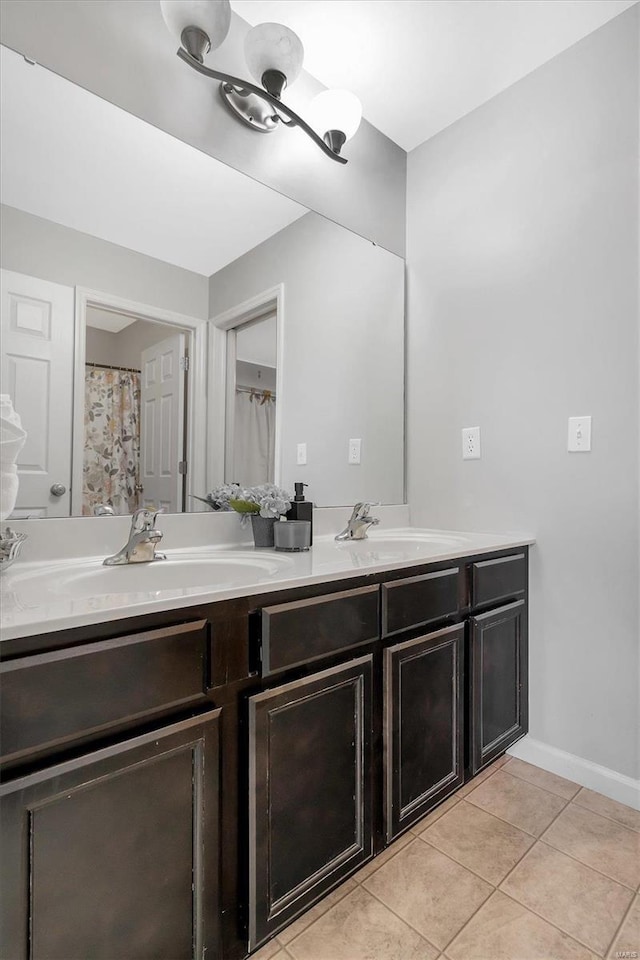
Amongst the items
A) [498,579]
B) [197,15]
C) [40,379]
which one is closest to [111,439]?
[40,379]

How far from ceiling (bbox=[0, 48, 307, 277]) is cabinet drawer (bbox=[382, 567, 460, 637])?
1.12m

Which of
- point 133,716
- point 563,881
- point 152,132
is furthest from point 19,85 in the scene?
point 563,881

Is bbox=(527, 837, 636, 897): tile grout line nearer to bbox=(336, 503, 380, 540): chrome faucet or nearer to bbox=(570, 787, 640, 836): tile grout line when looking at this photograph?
bbox=(570, 787, 640, 836): tile grout line

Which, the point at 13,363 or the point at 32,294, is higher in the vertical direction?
the point at 32,294

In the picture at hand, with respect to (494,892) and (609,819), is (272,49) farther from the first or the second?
(609,819)

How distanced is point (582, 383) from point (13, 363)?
1.67m

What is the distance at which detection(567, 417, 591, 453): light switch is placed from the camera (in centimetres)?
164

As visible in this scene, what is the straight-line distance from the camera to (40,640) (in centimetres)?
74

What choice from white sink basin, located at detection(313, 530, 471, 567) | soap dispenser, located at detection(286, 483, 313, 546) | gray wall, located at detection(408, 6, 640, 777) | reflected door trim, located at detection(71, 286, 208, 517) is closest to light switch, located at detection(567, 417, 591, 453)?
gray wall, located at detection(408, 6, 640, 777)

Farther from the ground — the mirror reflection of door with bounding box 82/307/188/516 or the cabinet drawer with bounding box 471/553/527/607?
the mirror reflection of door with bounding box 82/307/188/516

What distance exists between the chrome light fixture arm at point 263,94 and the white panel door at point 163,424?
71 cm

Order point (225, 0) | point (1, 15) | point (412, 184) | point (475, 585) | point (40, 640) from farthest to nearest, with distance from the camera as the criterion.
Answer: point (412, 184) → point (475, 585) → point (225, 0) → point (1, 15) → point (40, 640)

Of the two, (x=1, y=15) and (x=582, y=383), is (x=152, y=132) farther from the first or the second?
(x=582, y=383)

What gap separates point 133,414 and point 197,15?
1.09 m
